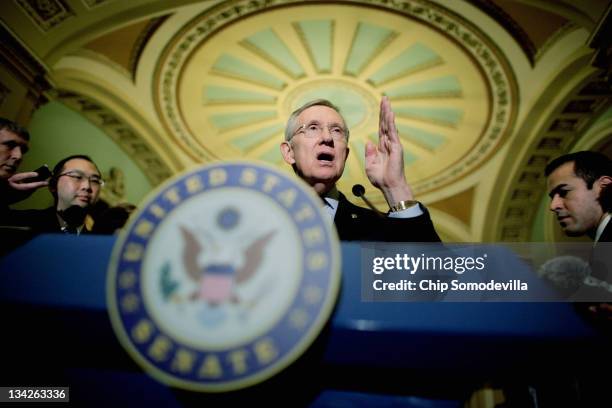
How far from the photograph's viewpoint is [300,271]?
66 centimetres

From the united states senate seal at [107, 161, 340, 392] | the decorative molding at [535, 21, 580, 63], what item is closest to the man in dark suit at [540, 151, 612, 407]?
the united states senate seal at [107, 161, 340, 392]

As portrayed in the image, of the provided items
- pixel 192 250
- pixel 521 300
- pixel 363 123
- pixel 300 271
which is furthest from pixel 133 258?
pixel 363 123

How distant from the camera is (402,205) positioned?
3.46 ft

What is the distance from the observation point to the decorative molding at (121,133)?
6586mm

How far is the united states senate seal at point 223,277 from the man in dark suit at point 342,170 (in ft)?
1.13

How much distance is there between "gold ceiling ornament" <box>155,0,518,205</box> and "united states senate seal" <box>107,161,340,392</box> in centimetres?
533


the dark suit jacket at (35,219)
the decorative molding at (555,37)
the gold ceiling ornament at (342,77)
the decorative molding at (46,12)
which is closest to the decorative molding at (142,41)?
the gold ceiling ornament at (342,77)

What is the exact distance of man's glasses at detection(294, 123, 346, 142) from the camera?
4.88 feet

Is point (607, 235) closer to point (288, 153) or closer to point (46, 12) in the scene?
point (288, 153)

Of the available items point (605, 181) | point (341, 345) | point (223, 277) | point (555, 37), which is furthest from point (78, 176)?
point (555, 37)

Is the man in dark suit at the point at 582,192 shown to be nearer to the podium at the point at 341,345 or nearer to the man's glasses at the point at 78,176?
the podium at the point at 341,345

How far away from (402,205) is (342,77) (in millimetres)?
6067

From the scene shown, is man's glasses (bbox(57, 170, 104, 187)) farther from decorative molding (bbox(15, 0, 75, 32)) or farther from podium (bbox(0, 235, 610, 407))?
decorative molding (bbox(15, 0, 75, 32))

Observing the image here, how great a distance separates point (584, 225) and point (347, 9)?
15.0 feet
